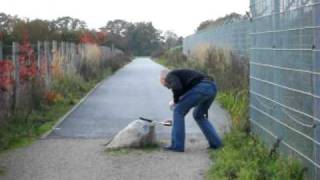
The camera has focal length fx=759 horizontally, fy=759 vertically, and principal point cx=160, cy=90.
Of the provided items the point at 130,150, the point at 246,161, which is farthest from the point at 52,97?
the point at 246,161

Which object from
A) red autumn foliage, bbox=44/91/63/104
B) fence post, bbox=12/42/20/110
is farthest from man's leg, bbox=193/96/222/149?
red autumn foliage, bbox=44/91/63/104

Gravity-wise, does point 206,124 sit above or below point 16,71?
below

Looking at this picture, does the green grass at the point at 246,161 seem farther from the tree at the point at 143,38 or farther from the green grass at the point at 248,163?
the tree at the point at 143,38

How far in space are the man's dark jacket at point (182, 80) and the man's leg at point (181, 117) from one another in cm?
12

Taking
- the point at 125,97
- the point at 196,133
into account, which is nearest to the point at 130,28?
the point at 125,97

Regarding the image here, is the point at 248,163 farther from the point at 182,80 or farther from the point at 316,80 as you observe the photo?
the point at 182,80

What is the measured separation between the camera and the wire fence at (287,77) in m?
8.15

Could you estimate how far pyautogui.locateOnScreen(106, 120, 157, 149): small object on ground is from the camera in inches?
484

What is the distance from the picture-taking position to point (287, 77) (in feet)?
31.7

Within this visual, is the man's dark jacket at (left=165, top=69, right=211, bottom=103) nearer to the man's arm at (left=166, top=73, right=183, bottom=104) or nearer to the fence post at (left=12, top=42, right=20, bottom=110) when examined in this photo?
the man's arm at (left=166, top=73, right=183, bottom=104)

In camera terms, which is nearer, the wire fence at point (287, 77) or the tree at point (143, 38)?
the wire fence at point (287, 77)

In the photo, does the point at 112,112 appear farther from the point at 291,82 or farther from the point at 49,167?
the point at 291,82

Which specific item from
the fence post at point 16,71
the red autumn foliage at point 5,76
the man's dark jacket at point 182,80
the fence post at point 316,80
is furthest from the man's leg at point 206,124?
the fence post at point 16,71

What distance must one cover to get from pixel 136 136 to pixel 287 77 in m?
3.43
